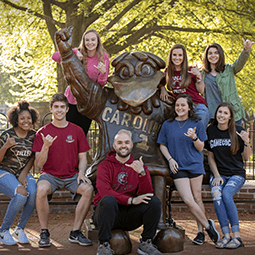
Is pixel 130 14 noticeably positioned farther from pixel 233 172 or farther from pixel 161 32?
pixel 233 172

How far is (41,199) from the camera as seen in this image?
13.2ft

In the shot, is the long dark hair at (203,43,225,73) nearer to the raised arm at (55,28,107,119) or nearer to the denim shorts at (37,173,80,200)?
the raised arm at (55,28,107,119)

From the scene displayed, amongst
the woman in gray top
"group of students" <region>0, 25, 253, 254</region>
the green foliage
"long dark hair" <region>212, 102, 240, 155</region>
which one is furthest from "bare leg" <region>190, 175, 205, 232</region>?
the green foliage

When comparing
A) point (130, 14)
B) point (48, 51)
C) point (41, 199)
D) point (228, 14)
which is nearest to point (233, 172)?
point (41, 199)

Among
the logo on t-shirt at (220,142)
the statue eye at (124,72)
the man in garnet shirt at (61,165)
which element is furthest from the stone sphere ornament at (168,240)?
Result: the statue eye at (124,72)

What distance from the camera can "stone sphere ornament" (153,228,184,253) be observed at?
12.7 feet

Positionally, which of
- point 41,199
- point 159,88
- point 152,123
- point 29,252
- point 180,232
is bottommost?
point 29,252

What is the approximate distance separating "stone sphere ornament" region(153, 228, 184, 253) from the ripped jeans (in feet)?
1.93

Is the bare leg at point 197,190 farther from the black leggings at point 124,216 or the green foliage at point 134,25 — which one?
the green foliage at point 134,25

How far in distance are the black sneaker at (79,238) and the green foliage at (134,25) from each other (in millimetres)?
5562

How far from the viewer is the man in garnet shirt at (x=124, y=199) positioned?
351 centimetres

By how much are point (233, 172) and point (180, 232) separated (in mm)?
968

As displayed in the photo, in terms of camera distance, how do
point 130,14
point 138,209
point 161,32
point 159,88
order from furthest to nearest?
point 161,32, point 130,14, point 159,88, point 138,209

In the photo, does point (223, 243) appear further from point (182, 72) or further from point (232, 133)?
point (182, 72)
